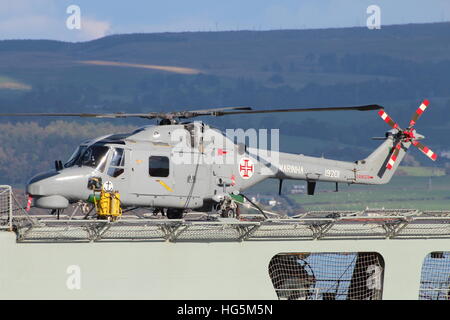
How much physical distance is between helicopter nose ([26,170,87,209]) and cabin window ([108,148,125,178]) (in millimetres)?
985

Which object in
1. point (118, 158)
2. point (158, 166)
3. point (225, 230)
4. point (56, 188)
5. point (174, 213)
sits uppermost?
point (118, 158)

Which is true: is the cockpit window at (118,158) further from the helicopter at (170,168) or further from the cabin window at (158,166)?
the cabin window at (158,166)

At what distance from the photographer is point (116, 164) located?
27078mm

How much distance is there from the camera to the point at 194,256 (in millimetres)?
23531

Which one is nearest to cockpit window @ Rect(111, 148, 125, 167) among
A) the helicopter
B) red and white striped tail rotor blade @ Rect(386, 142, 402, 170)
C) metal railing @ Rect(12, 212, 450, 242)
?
the helicopter

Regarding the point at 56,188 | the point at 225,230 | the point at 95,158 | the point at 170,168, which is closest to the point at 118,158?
the point at 95,158

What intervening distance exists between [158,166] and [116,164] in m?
1.34

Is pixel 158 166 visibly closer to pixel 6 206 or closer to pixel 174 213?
pixel 174 213

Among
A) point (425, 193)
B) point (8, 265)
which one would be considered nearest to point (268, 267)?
point (8, 265)

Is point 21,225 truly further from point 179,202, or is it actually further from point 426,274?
point 426,274

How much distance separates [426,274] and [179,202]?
7.42 meters

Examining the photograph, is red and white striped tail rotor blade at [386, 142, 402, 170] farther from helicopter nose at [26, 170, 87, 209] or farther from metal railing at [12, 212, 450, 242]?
helicopter nose at [26, 170, 87, 209]

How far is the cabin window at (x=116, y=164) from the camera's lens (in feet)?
88.6

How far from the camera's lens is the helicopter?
26281 mm
